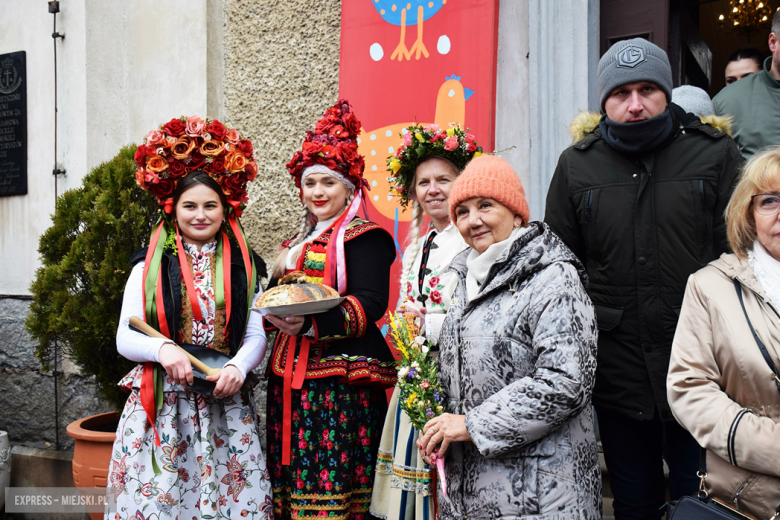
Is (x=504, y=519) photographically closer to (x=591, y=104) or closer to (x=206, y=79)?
(x=591, y=104)

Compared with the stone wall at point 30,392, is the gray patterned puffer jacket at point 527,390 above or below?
above

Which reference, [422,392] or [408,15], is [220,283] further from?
[408,15]

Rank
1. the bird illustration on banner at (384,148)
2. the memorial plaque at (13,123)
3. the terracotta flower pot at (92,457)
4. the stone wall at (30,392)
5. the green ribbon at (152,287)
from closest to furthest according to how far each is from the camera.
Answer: the green ribbon at (152,287) → the terracotta flower pot at (92,457) → the bird illustration on banner at (384,148) → the stone wall at (30,392) → the memorial plaque at (13,123)

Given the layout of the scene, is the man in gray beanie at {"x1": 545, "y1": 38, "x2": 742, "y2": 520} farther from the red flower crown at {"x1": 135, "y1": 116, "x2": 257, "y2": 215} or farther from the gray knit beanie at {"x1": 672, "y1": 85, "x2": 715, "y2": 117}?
the red flower crown at {"x1": 135, "y1": 116, "x2": 257, "y2": 215}

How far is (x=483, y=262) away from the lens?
202 cm

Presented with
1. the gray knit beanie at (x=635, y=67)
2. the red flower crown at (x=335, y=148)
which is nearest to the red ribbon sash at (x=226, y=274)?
the red flower crown at (x=335, y=148)

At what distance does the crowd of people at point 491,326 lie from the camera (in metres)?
1.77

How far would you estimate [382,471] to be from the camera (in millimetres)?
2645

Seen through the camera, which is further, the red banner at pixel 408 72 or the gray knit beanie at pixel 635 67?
the red banner at pixel 408 72

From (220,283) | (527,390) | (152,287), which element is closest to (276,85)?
(220,283)

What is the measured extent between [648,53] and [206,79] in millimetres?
3693

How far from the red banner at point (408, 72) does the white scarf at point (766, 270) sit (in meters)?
2.22

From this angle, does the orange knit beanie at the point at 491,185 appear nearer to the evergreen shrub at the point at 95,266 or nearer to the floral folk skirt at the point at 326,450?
the floral folk skirt at the point at 326,450

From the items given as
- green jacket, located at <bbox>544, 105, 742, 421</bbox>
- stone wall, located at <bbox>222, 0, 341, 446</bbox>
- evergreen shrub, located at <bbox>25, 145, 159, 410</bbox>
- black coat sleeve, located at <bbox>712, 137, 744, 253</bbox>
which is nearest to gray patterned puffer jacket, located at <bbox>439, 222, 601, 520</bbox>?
green jacket, located at <bbox>544, 105, 742, 421</bbox>
